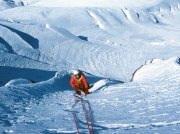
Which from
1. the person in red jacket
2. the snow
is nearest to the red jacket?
the person in red jacket

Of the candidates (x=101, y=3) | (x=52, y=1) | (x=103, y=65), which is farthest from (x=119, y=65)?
(x=52, y=1)

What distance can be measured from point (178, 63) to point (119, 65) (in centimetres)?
682

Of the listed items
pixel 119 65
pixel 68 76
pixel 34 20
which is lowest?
pixel 119 65

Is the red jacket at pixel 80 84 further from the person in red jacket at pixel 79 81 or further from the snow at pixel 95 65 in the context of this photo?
the snow at pixel 95 65

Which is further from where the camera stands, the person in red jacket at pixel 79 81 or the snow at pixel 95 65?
the person in red jacket at pixel 79 81

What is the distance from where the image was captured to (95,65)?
18.9 m

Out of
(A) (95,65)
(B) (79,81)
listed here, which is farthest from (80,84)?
(A) (95,65)

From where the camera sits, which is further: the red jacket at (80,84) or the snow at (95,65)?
the red jacket at (80,84)

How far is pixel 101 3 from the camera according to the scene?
31656 millimetres

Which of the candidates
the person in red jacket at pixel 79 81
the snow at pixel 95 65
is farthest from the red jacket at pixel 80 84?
the snow at pixel 95 65

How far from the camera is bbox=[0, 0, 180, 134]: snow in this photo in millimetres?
5586

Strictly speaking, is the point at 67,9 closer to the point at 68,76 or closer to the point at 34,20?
the point at 34,20

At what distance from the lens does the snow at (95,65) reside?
5.59 metres

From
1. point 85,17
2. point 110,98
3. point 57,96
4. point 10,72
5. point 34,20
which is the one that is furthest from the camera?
point 85,17
